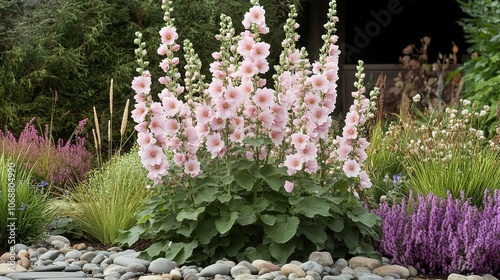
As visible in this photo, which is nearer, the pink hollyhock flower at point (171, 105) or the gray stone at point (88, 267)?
the pink hollyhock flower at point (171, 105)

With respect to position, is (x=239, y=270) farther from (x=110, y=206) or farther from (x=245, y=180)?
(x=110, y=206)

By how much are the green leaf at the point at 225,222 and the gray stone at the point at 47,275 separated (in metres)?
0.73

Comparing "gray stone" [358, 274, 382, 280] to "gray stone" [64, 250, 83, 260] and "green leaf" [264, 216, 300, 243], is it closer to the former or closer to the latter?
"green leaf" [264, 216, 300, 243]

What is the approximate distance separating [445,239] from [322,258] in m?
0.69

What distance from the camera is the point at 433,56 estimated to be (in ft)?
38.5

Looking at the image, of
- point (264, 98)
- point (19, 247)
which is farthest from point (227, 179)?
point (19, 247)

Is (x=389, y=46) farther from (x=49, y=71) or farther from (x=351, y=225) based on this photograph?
(x=351, y=225)

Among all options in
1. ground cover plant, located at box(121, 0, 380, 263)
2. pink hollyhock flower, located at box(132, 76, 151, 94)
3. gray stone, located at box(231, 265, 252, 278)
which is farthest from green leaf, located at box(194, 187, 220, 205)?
pink hollyhock flower, located at box(132, 76, 151, 94)

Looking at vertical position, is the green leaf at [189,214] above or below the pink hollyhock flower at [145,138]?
below

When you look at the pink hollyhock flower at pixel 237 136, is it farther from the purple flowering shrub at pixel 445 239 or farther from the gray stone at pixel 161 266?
the purple flowering shrub at pixel 445 239

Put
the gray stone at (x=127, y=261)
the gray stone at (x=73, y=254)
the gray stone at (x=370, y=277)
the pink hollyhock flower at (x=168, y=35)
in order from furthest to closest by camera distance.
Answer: the gray stone at (x=73, y=254)
the gray stone at (x=127, y=261)
the pink hollyhock flower at (x=168, y=35)
the gray stone at (x=370, y=277)

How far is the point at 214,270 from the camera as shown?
361 centimetres

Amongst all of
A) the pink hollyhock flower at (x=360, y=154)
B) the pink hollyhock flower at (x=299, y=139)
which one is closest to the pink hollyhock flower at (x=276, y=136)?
the pink hollyhock flower at (x=299, y=139)

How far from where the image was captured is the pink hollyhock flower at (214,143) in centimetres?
370
